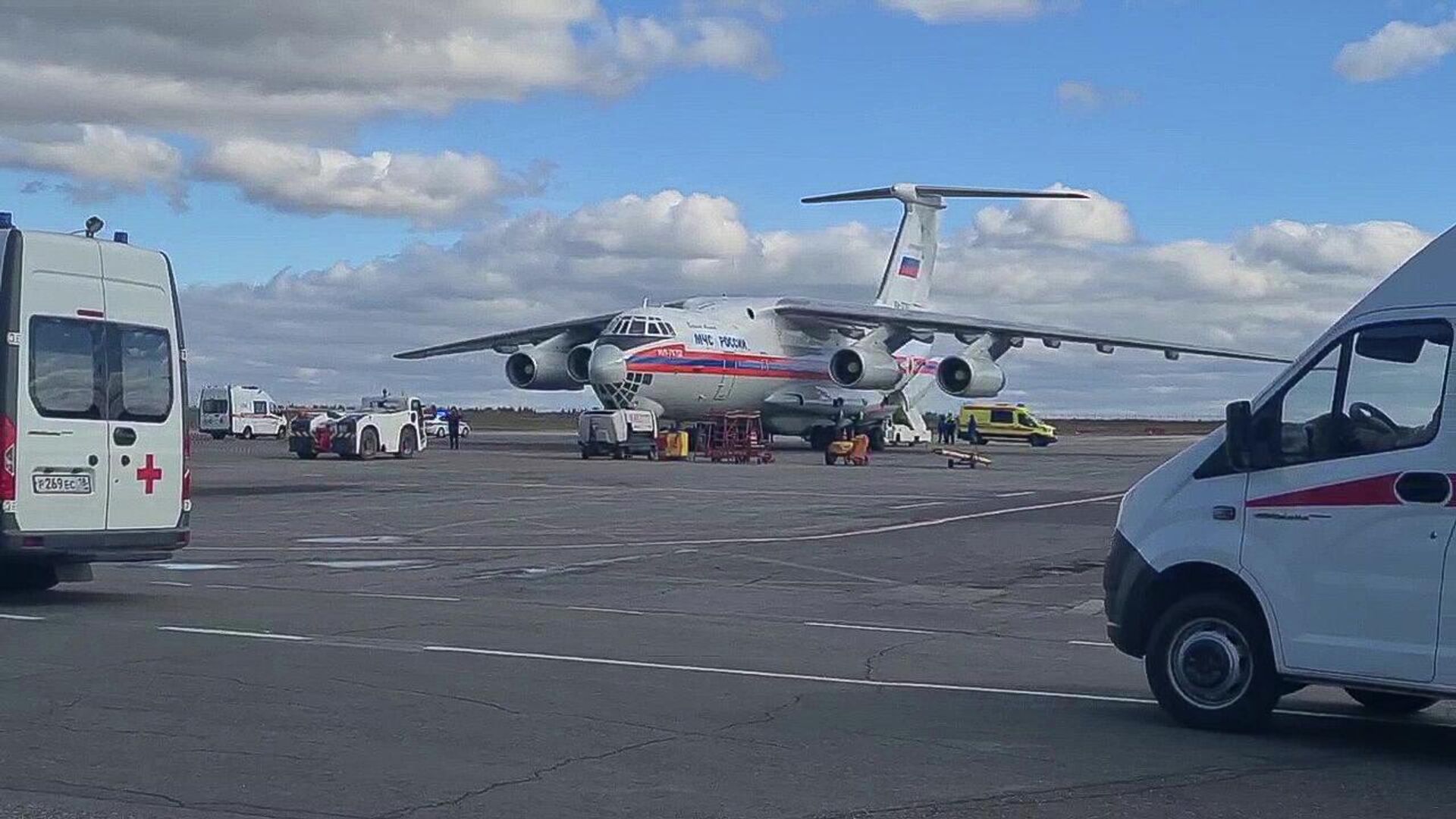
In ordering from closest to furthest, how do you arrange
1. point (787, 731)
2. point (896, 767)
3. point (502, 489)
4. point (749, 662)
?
1. point (896, 767)
2. point (787, 731)
3. point (749, 662)
4. point (502, 489)

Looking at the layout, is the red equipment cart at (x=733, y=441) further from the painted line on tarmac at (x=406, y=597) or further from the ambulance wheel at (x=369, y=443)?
the painted line on tarmac at (x=406, y=597)

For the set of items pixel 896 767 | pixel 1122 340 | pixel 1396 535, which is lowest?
pixel 896 767

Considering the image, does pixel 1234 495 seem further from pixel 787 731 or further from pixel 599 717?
pixel 599 717

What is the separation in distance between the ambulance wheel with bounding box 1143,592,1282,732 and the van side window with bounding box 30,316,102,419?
8811 millimetres

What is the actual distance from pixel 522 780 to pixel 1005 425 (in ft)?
256

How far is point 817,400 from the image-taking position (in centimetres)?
5738

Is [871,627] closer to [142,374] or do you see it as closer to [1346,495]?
[142,374]

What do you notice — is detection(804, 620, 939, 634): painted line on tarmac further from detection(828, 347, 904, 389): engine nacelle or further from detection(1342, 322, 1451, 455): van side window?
detection(828, 347, 904, 389): engine nacelle

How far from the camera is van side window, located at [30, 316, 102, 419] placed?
44.8 ft

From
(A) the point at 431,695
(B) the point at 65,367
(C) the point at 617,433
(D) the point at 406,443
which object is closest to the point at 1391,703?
(A) the point at 431,695

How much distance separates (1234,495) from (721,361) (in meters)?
44.3

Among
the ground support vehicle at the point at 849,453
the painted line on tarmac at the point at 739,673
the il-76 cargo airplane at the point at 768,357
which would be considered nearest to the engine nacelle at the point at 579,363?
the il-76 cargo airplane at the point at 768,357

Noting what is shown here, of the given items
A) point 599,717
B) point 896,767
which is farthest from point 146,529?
point 896,767

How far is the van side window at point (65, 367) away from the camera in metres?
13.7
